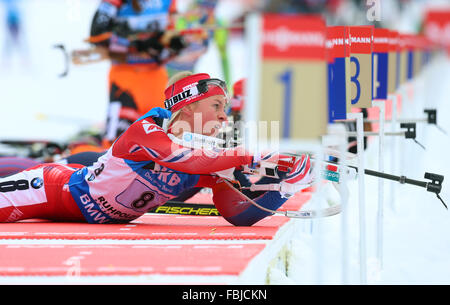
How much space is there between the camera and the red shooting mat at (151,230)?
111 inches

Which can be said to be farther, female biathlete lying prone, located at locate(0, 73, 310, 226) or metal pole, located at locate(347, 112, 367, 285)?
female biathlete lying prone, located at locate(0, 73, 310, 226)

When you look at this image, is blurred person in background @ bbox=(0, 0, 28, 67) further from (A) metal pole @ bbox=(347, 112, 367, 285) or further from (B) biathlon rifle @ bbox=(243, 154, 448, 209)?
(A) metal pole @ bbox=(347, 112, 367, 285)

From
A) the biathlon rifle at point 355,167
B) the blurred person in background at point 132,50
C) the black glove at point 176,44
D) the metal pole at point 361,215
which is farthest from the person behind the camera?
the black glove at point 176,44

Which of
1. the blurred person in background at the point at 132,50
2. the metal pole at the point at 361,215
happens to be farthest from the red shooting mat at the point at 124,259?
the blurred person in background at the point at 132,50

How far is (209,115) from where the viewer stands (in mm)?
3098

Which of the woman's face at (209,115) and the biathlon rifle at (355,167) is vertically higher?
the woman's face at (209,115)

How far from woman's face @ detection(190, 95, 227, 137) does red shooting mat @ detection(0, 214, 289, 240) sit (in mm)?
428

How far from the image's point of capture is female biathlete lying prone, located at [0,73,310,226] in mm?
2920

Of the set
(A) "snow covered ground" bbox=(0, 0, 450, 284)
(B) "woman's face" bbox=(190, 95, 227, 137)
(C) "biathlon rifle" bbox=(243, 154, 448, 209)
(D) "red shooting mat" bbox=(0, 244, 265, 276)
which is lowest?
(A) "snow covered ground" bbox=(0, 0, 450, 284)

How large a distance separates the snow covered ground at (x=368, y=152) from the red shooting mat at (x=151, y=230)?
0.76 ft

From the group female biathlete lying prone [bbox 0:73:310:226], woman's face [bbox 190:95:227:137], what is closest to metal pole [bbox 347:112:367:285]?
female biathlete lying prone [bbox 0:73:310:226]

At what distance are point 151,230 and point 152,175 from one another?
0.81ft

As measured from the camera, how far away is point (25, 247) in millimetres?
2674

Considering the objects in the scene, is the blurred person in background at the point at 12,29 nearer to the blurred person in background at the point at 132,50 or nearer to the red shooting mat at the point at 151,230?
the blurred person in background at the point at 132,50
